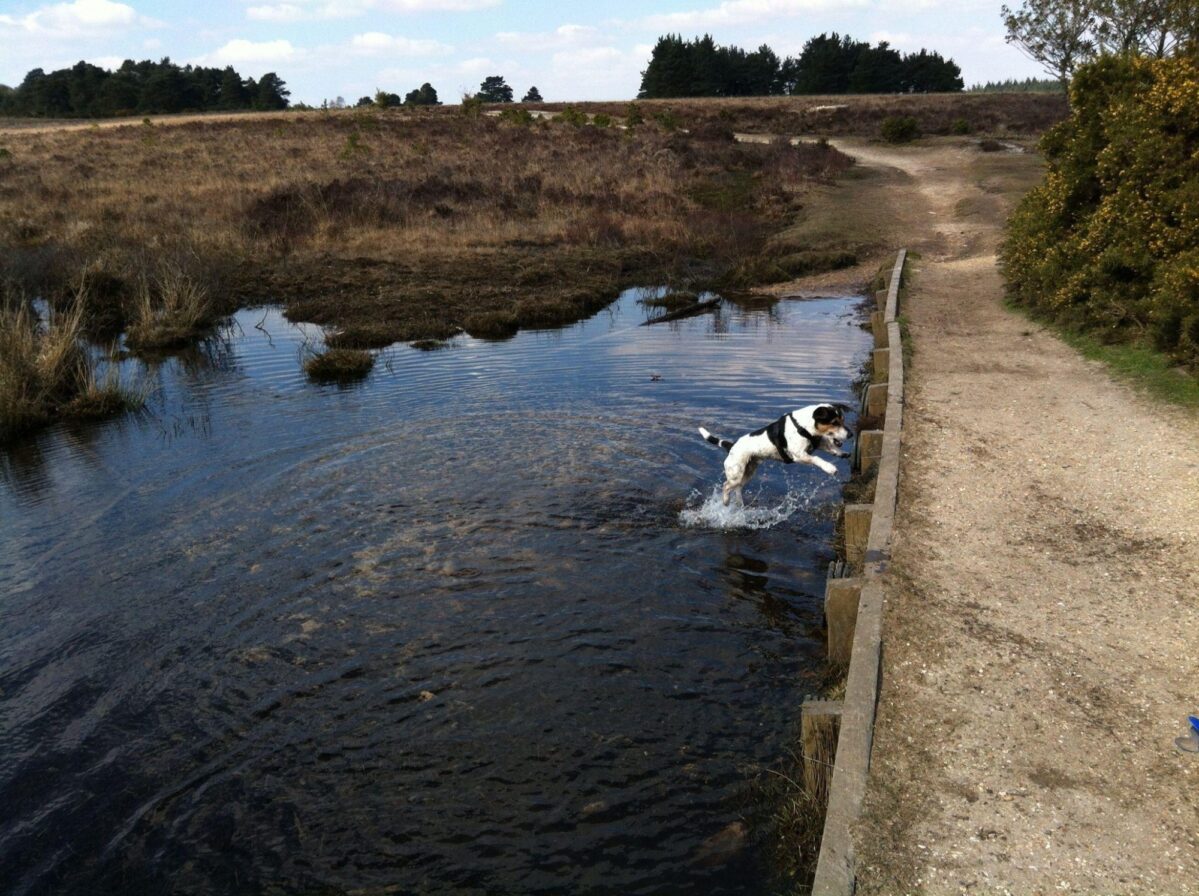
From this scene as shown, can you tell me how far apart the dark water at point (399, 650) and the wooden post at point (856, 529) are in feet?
2.13

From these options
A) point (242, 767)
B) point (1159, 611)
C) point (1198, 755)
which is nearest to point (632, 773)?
point (242, 767)

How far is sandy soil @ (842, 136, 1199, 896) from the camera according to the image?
3.93m

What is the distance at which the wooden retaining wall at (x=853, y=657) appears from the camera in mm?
4055

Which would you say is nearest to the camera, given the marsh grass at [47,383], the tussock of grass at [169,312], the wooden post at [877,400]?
the wooden post at [877,400]

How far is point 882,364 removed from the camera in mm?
12383

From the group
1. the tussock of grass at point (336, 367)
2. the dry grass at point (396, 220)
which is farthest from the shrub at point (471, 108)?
the tussock of grass at point (336, 367)

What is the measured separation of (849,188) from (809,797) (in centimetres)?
3442

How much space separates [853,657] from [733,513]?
3.86 m

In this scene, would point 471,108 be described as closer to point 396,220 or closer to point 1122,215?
point 396,220

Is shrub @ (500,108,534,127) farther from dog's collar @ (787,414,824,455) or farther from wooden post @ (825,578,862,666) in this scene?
wooden post @ (825,578,862,666)

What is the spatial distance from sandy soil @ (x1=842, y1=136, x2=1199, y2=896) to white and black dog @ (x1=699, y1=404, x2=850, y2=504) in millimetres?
776

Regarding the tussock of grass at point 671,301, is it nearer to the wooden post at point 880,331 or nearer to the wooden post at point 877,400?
the wooden post at point 880,331

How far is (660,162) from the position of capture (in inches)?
1534

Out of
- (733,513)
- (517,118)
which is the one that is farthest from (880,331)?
(517,118)
